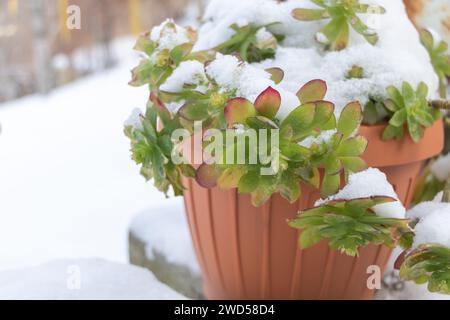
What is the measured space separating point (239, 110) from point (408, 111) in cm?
25

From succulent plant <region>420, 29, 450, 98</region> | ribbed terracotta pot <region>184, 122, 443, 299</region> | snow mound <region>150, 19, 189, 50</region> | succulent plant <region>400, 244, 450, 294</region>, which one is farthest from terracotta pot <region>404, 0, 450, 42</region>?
succulent plant <region>400, 244, 450, 294</region>

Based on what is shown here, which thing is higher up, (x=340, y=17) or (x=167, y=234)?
(x=340, y=17)

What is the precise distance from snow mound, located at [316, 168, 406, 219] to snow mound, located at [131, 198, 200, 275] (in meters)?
0.50

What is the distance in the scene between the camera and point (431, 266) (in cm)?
50

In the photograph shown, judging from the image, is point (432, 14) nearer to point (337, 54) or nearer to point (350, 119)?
point (337, 54)

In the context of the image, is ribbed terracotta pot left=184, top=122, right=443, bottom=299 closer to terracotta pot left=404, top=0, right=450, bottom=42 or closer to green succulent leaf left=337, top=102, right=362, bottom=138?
green succulent leaf left=337, top=102, right=362, bottom=138

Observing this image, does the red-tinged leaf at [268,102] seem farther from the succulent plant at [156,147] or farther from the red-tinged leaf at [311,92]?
the succulent plant at [156,147]

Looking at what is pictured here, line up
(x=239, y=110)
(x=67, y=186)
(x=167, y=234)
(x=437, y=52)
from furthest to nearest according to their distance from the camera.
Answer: (x=67, y=186)
(x=167, y=234)
(x=437, y=52)
(x=239, y=110)

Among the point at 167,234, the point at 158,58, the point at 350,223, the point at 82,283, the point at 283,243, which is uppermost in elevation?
the point at 158,58

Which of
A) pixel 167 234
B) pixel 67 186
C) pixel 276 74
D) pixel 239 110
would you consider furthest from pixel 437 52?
pixel 67 186

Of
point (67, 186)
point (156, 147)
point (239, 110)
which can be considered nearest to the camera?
point (239, 110)

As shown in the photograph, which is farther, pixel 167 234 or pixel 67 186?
pixel 67 186

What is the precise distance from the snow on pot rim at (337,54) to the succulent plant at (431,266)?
0.19m

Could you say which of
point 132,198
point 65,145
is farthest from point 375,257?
point 65,145
